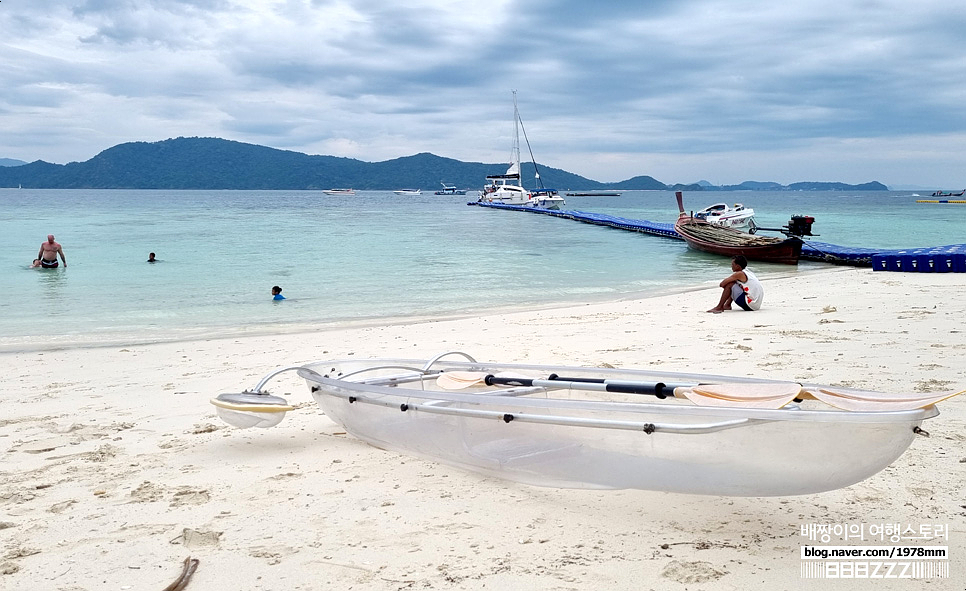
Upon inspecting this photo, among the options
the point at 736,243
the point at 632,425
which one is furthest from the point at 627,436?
the point at 736,243

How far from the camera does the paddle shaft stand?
4211mm

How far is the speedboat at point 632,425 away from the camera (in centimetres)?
306

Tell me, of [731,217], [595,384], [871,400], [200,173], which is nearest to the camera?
[871,400]

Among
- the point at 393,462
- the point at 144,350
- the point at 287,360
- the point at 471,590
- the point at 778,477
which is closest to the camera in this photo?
the point at 471,590

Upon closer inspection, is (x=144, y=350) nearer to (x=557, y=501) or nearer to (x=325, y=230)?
(x=557, y=501)

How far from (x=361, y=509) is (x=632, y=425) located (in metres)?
1.48

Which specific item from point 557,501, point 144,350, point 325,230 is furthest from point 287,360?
point 325,230

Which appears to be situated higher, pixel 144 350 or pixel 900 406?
pixel 900 406

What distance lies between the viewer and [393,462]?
4535 mm

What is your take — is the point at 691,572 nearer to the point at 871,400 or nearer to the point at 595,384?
the point at 871,400

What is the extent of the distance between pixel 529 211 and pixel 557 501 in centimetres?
6139

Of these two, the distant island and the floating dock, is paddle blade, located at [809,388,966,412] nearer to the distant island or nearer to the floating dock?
the floating dock

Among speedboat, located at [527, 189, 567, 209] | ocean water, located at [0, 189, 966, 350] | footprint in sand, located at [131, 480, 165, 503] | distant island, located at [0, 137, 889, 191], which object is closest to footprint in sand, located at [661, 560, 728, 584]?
footprint in sand, located at [131, 480, 165, 503]

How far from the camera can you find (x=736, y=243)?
78.6 ft
